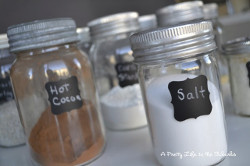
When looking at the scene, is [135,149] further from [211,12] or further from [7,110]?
[211,12]

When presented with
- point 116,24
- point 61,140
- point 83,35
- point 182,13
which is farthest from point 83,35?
point 61,140

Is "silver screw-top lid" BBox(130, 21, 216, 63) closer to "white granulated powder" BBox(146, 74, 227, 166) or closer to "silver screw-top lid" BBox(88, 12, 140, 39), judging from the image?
"white granulated powder" BBox(146, 74, 227, 166)

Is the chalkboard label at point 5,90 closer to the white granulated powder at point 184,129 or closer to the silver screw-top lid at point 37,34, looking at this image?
the silver screw-top lid at point 37,34

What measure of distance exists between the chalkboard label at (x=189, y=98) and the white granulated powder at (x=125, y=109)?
0.85ft

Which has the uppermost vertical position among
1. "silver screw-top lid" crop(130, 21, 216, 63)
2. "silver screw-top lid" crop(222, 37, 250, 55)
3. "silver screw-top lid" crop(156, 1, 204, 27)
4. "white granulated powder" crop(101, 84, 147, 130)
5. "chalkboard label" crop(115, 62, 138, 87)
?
"silver screw-top lid" crop(156, 1, 204, 27)

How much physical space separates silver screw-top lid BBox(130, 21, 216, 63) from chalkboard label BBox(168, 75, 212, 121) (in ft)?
0.14

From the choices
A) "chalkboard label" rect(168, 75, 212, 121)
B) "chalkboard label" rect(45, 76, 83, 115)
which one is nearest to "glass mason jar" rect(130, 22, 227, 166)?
"chalkboard label" rect(168, 75, 212, 121)

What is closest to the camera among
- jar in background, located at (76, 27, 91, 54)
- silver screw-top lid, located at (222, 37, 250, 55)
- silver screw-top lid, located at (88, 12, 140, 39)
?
silver screw-top lid, located at (222, 37, 250, 55)

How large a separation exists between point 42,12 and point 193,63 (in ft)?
2.02

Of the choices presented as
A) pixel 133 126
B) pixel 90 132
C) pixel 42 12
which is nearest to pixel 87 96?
pixel 90 132

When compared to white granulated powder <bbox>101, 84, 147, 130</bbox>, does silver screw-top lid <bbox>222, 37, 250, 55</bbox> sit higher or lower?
higher

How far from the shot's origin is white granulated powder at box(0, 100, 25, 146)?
25.1 inches

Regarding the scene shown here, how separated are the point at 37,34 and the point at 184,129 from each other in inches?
11.5

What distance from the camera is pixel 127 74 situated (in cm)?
70
